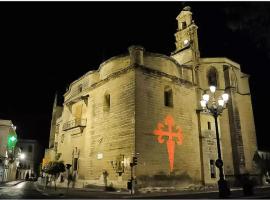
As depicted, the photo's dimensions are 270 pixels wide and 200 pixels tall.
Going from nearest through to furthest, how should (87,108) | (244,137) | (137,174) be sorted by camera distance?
(137,174) < (87,108) < (244,137)

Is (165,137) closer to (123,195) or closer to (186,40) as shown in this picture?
(123,195)

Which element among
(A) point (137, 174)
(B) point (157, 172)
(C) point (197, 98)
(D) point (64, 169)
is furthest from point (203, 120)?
(D) point (64, 169)

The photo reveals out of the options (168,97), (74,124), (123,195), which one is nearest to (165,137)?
(168,97)

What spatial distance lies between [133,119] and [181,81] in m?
6.76

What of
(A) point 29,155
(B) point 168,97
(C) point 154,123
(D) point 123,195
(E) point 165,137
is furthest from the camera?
(A) point 29,155

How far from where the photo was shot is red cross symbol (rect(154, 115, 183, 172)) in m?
19.6

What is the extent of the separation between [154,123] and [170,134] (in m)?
1.69

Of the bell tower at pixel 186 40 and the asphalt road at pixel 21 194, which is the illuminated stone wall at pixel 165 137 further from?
the asphalt road at pixel 21 194

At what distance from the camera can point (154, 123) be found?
772 inches

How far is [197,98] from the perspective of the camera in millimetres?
25062

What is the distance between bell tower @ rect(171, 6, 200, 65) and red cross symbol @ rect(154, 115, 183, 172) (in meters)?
8.74

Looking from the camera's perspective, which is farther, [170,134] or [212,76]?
[212,76]

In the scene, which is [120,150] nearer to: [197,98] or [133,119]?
[133,119]

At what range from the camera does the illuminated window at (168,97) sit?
21800 millimetres
